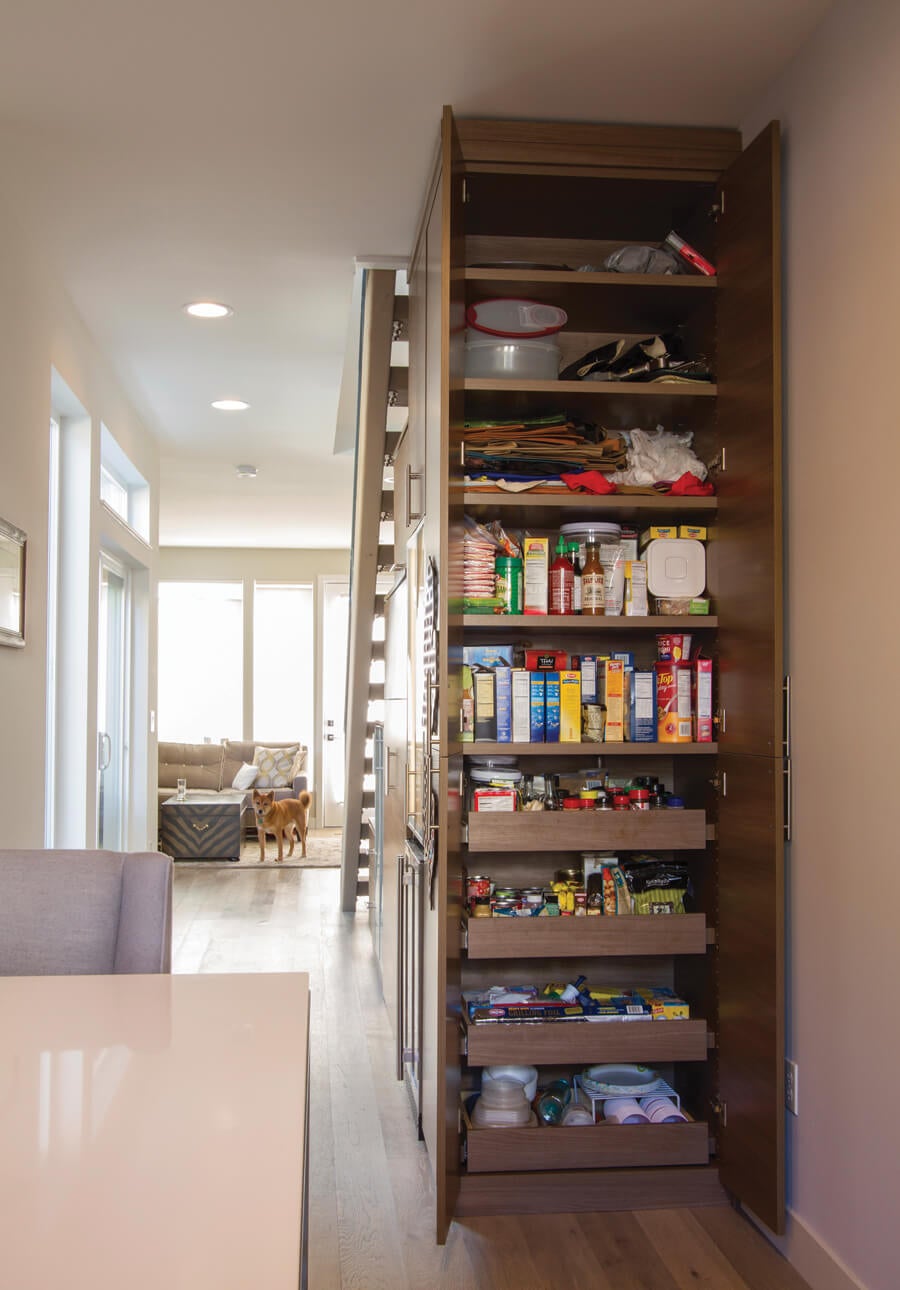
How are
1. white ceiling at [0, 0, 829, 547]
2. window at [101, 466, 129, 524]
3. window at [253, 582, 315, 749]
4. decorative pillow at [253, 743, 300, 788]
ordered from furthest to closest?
window at [253, 582, 315, 749] < decorative pillow at [253, 743, 300, 788] < window at [101, 466, 129, 524] < white ceiling at [0, 0, 829, 547]

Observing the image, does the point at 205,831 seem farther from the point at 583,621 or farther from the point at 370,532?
the point at 583,621

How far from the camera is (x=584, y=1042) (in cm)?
267

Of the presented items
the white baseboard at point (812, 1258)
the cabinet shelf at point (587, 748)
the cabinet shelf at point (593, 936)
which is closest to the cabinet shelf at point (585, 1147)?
the white baseboard at point (812, 1258)

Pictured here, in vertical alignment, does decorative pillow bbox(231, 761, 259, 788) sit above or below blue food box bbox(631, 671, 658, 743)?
below

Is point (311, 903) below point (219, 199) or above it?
below

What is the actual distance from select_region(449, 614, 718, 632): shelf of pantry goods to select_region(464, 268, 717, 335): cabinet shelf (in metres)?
0.79

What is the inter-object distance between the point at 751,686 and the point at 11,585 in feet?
6.54

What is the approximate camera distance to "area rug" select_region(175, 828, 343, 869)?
27.3ft

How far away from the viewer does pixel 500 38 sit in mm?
2301

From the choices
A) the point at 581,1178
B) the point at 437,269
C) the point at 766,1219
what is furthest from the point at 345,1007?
the point at 437,269

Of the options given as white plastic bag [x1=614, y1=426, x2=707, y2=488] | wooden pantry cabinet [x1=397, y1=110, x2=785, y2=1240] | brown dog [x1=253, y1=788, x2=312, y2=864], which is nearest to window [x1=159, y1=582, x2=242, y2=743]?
brown dog [x1=253, y1=788, x2=312, y2=864]

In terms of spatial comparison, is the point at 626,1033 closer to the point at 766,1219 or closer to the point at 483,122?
the point at 766,1219

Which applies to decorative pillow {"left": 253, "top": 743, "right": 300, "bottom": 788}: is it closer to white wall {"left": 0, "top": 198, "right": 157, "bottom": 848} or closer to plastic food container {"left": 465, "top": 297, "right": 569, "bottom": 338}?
white wall {"left": 0, "top": 198, "right": 157, "bottom": 848}

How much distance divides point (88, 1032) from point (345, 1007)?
3235 mm
